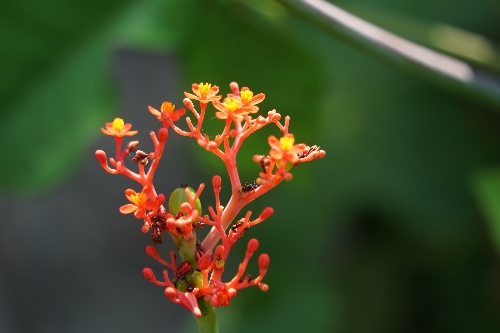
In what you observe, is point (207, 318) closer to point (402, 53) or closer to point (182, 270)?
point (182, 270)

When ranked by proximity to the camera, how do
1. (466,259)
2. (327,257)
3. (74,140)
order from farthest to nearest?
1. (327,257)
2. (466,259)
3. (74,140)

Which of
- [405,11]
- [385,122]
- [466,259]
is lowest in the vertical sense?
[466,259]

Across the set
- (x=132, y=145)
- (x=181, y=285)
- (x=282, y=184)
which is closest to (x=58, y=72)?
(x=282, y=184)

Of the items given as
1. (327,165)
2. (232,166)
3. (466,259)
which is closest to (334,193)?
(327,165)

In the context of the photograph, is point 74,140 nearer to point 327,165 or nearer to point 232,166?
point 232,166

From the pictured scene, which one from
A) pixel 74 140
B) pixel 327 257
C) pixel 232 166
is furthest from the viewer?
pixel 327 257

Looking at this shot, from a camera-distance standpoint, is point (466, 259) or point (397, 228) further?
point (397, 228)
